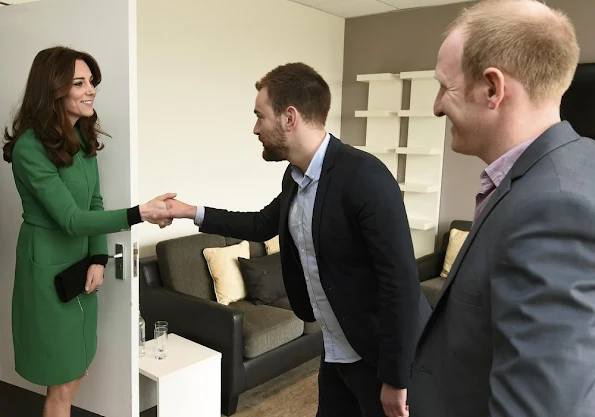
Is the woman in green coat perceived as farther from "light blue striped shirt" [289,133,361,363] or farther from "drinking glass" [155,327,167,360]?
"light blue striped shirt" [289,133,361,363]

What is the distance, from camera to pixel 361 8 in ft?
15.4

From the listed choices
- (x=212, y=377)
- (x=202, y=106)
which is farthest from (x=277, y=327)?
(x=202, y=106)

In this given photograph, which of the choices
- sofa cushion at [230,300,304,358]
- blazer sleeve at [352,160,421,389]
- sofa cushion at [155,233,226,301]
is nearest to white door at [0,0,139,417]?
sofa cushion at [230,300,304,358]

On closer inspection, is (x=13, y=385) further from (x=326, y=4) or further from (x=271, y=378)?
(x=326, y=4)

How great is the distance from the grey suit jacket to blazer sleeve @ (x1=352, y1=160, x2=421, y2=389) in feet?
1.93

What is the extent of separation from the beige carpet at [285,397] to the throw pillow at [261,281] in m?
0.53

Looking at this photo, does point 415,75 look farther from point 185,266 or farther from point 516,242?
point 516,242

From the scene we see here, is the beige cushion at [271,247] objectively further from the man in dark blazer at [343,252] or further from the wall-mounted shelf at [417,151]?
the man in dark blazer at [343,252]

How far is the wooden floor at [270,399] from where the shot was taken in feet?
8.73

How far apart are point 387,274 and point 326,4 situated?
3668 mm

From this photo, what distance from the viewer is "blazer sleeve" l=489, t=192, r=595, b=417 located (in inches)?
25.9

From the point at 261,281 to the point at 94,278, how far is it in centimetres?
155

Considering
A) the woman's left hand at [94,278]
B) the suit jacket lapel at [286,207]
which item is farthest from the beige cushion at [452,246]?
the woman's left hand at [94,278]

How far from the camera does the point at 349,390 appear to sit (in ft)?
5.51
